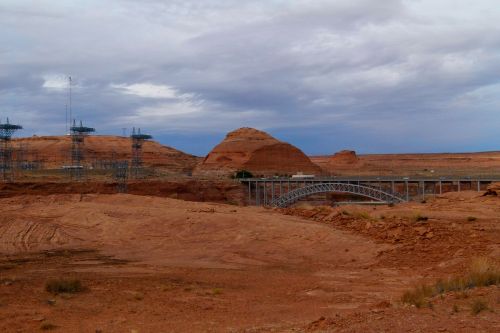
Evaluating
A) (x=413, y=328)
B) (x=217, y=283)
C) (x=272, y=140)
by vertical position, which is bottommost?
(x=217, y=283)

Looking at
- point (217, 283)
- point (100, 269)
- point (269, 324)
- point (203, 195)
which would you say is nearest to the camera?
point (269, 324)

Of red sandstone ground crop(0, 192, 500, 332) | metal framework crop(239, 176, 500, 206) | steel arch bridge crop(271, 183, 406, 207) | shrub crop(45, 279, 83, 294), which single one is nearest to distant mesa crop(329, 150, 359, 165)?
metal framework crop(239, 176, 500, 206)

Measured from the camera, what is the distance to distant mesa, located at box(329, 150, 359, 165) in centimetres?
16975

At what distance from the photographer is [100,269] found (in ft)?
69.1

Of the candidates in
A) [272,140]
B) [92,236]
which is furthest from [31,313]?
[272,140]

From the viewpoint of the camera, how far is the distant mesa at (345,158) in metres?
170

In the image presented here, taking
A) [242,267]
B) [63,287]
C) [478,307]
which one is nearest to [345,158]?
[242,267]

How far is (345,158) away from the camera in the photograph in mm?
171250

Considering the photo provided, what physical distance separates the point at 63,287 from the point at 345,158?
159357 millimetres

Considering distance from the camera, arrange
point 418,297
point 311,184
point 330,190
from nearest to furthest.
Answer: point 418,297 → point 330,190 → point 311,184

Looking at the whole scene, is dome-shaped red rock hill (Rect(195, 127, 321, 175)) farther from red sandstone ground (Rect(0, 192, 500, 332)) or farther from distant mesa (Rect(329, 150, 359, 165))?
red sandstone ground (Rect(0, 192, 500, 332))

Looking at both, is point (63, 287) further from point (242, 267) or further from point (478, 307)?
point (478, 307)

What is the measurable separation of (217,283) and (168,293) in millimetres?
2500

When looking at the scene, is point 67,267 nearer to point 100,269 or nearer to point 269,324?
point 100,269
